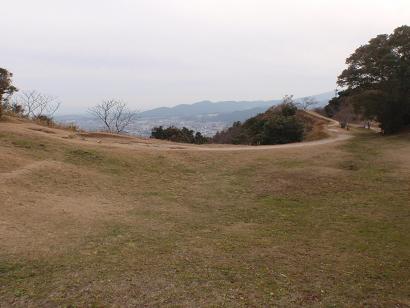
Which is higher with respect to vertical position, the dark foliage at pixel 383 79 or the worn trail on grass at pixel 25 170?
the dark foliage at pixel 383 79

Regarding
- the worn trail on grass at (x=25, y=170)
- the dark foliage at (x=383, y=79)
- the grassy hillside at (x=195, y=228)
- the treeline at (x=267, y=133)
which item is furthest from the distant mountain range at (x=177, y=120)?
the dark foliage at (x=383, y=79)

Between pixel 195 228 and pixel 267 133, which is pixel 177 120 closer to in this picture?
pixel 267 133

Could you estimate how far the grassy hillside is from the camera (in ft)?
24.8

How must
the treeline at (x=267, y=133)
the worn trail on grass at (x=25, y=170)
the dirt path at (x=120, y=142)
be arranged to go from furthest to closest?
the treeline at (x=267, y=133) → the dirt path at (x=120, y=142) → the worn trail on grass at (x=25, y=170)

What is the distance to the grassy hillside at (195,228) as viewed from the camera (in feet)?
24.8

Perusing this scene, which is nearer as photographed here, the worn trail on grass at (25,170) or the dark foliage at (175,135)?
the worn trail on grass at (25,170)

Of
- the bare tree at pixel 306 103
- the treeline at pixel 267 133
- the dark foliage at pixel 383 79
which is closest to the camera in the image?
the dark foliage at pixel 383 79

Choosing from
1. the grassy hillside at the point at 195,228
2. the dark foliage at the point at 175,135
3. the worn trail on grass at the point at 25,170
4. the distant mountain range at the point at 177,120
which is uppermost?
the distant mountain range at the point at 177,120

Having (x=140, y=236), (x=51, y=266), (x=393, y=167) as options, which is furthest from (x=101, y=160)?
(x=393, y=167)

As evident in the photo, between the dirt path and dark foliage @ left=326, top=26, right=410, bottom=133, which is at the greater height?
dark foliage @ left=326, top=26, right=410, bottom=133

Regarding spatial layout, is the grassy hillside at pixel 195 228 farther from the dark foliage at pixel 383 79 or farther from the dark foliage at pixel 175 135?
the dark foliage at pixel 175 135

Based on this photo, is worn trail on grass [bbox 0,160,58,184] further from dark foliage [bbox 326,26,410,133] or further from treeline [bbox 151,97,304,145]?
dark foliage [bbox 326,26,410,133]

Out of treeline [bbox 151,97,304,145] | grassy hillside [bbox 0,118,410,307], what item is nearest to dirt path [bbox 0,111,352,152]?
grassy hillside [bbox 0,118,410,307]

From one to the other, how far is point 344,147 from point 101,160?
14.2m
